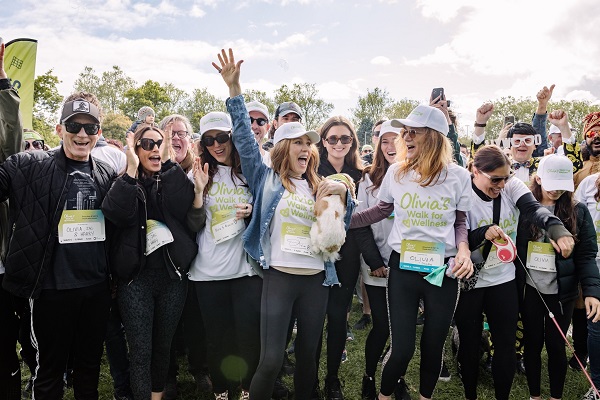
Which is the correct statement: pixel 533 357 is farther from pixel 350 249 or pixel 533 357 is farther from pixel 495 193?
pixel 350 249

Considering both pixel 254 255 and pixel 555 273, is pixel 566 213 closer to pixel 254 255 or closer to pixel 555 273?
pixel 555 273

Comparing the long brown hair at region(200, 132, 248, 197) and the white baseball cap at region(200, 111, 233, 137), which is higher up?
the white baseball cap at region(200, 111, 233, 137)

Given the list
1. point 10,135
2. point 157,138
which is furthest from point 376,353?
point 10,135

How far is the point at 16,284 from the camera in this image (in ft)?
7.80

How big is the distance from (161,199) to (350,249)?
1.59m

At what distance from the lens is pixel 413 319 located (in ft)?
8.98

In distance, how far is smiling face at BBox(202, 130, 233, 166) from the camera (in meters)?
3.10

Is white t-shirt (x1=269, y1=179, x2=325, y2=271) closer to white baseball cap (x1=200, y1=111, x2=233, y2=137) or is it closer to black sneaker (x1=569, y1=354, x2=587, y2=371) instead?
white baseball cap (x1=200, y1=111, x2=233, y2=137)

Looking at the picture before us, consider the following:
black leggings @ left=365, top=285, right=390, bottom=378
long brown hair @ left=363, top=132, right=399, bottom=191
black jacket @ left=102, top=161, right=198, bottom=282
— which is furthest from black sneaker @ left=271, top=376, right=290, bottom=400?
long brown hair @ left=363, top=132, right=399, bottom=191

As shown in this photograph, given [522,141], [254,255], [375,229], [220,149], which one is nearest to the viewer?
[254,255]

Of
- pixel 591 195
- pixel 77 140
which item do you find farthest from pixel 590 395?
pixel 77 140

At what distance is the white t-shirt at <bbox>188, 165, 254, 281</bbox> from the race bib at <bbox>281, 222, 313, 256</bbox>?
0.44m

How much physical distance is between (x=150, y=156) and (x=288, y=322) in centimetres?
155

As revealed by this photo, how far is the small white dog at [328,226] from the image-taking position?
261 cm
